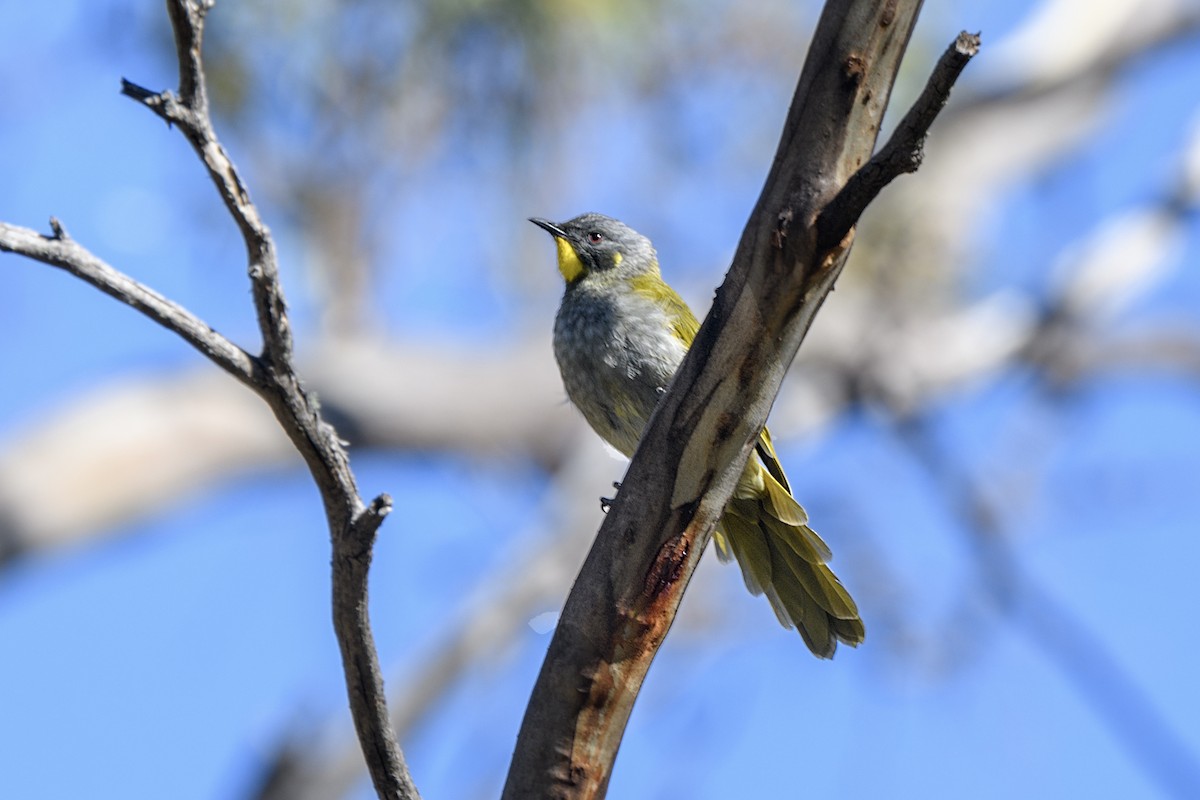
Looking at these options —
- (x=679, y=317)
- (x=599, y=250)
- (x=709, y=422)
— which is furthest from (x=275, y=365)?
(x=599, y=250)

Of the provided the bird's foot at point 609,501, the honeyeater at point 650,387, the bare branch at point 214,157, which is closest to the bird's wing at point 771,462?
the honeyeater at point 650,387

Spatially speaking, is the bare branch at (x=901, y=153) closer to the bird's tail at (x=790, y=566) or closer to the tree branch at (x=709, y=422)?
the tree branch at (x=709, y=422)

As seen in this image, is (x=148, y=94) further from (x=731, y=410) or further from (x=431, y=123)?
(x=431, y=123)

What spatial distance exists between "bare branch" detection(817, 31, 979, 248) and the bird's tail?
1.10m

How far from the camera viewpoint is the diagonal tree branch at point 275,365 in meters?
2.31

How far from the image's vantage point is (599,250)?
4480 mm

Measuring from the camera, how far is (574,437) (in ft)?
30.6

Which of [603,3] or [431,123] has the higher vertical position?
[603,3]

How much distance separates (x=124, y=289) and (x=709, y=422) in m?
1.09

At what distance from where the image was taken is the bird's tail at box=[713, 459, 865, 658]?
3238 mm

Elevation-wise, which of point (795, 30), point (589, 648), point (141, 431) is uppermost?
point (795, 30)

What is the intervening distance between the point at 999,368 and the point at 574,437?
311 cm

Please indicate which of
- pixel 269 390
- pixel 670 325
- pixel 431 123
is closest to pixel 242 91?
pixel 431 123

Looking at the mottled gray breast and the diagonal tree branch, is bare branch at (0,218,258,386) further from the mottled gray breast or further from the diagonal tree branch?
the mottled gray breast
